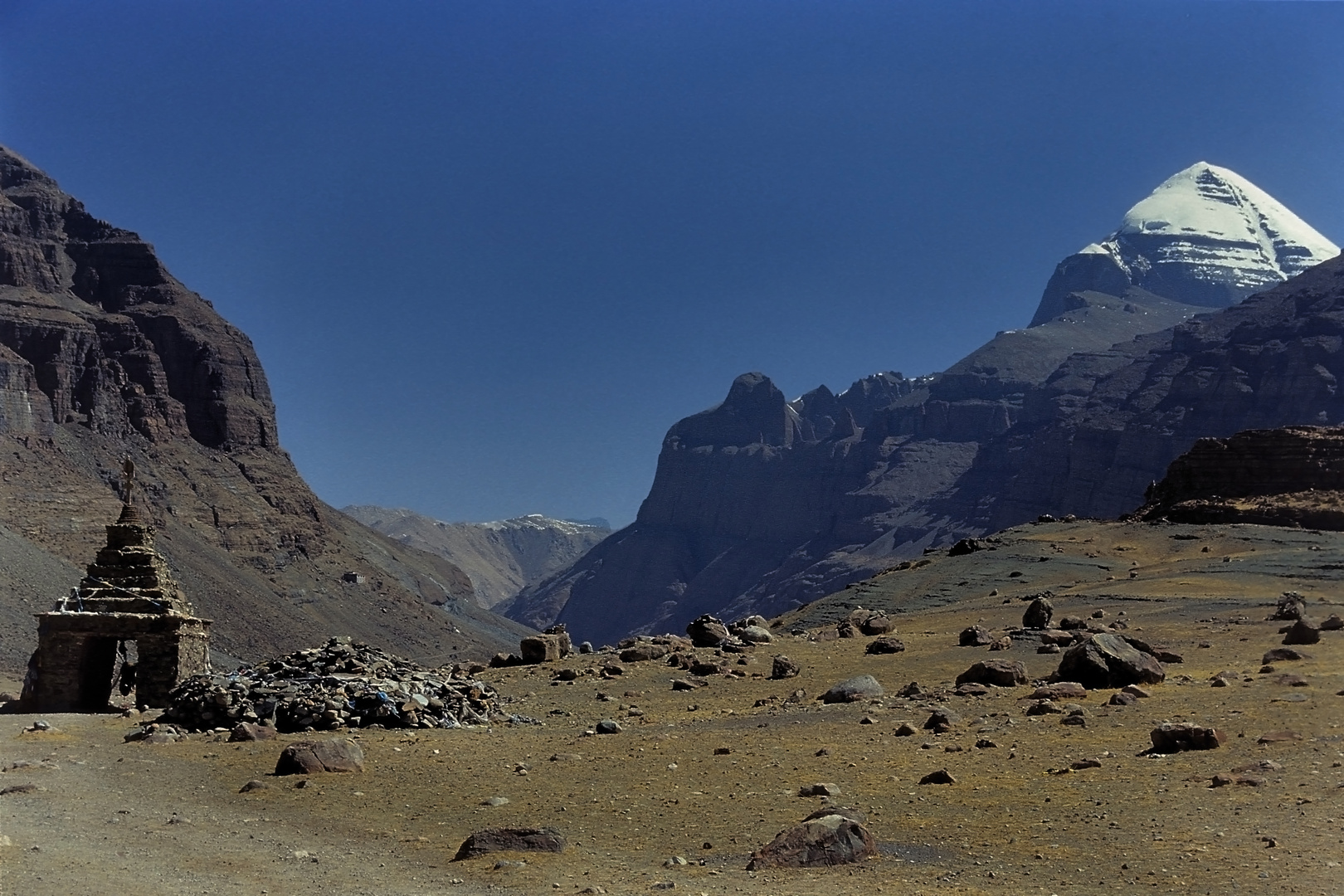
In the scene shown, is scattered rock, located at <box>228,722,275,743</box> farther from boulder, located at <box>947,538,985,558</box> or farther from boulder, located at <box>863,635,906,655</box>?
boulder, located at <box>947,538,985,558</box>

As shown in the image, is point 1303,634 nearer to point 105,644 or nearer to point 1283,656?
point 1283,656

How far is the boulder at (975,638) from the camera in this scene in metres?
31.2

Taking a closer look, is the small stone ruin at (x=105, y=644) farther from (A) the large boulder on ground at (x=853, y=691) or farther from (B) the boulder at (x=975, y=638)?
(B) the boulder at (x=975, y=638)

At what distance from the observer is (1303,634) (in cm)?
2730

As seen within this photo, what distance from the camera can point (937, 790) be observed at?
49.9 ft

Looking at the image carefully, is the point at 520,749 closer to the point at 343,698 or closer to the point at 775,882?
the point at 343,698

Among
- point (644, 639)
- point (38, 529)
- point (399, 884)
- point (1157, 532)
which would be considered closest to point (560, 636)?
point (644, 639)

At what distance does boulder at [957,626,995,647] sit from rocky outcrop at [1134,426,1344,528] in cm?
4659

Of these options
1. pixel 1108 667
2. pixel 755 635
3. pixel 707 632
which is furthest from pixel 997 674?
pixel 707 632

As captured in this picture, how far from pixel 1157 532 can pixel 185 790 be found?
211 ft

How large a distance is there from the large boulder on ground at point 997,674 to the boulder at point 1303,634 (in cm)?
748

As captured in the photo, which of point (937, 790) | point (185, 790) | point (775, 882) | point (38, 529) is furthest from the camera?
point (38, 529)

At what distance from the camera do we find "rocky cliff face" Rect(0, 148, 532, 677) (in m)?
136

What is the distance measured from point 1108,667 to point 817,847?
1230cm
